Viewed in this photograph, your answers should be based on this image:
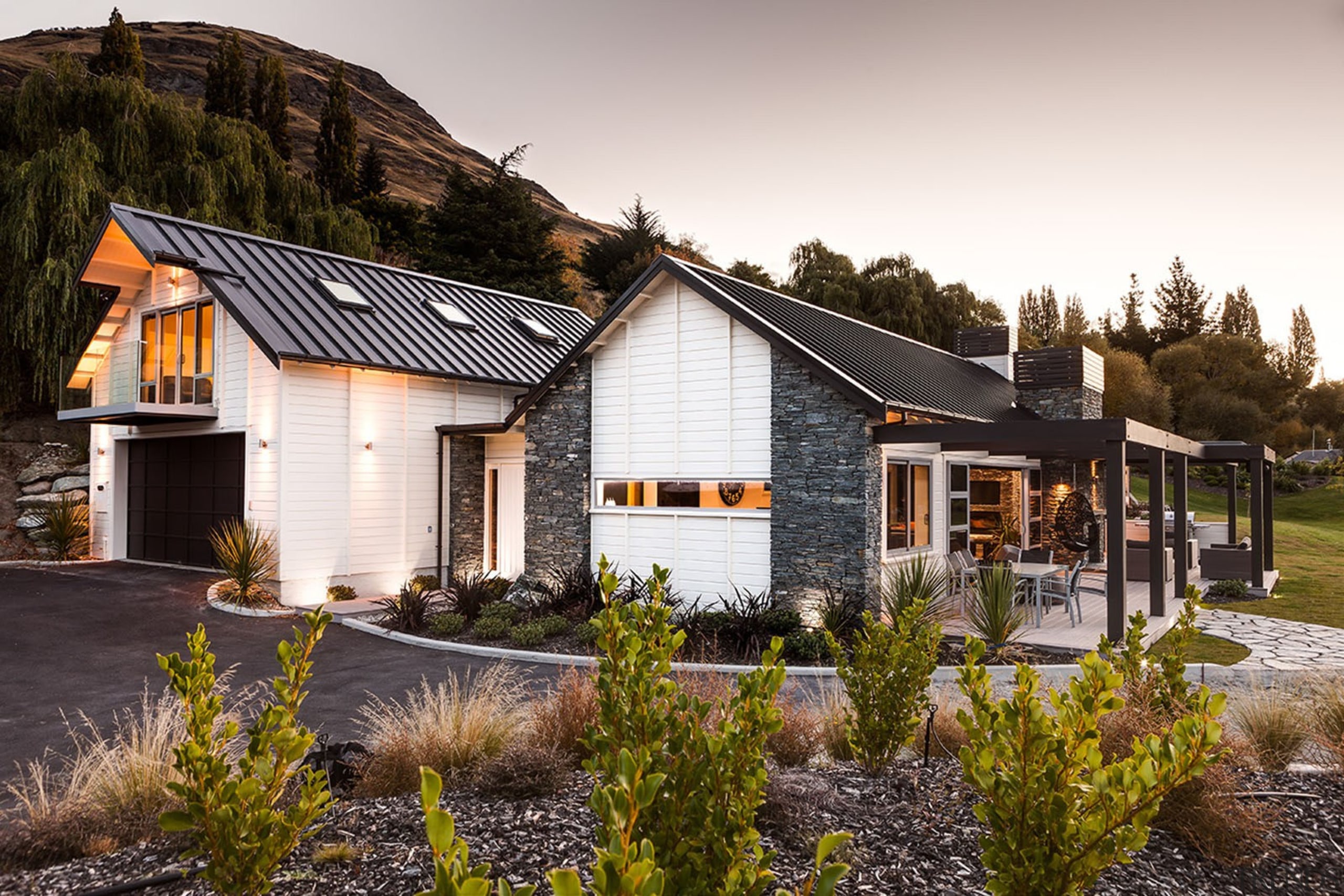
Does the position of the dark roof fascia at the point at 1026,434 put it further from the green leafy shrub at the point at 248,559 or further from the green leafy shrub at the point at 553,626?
the green leafy shrub at the point at 248,559

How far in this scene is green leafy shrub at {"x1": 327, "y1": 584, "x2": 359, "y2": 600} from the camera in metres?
13.4

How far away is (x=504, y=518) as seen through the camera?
50.7ft

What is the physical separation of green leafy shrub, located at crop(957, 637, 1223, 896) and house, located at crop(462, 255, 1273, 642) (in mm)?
7049

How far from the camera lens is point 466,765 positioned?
14.6ft

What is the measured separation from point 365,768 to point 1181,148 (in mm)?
19221

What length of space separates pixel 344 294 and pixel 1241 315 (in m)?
68.8

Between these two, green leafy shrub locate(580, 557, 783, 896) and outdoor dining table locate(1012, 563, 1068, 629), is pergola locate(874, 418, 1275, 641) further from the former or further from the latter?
green leafy shrub locate(580, 557, 783, 896)

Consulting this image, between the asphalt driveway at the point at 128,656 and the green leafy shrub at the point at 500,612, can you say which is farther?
the green leafy shrub at the point at 500,612

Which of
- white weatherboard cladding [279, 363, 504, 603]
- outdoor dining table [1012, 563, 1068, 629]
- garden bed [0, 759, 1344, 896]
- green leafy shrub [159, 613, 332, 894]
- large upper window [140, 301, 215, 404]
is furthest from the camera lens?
large upper window [140, 301, 215, 404]

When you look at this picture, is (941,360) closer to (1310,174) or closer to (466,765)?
(1310,174)

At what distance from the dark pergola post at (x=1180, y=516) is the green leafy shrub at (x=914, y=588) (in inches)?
137

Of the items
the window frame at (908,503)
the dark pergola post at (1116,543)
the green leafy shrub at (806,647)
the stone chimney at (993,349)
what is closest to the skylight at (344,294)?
the window frame at (908,503)

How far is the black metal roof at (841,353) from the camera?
10258 mm

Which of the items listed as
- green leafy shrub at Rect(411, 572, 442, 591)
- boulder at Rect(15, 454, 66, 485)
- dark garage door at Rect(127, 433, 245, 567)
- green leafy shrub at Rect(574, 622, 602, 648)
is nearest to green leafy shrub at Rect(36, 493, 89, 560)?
boulder at Rect(15, 454, 66, 485)
